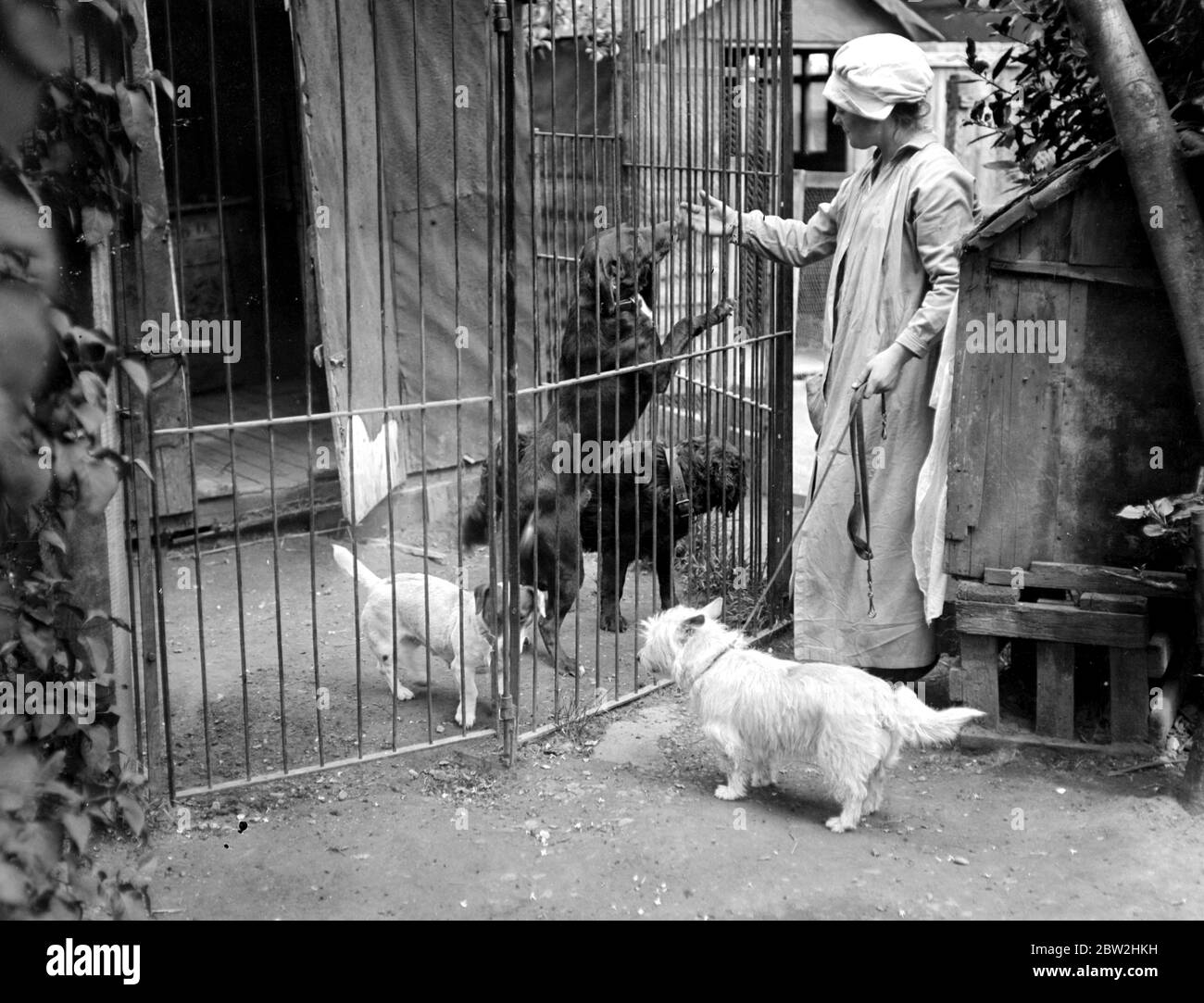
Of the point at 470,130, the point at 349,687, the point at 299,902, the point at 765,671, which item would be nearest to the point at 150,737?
the point at 299,902

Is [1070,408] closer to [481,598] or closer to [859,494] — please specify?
[859,494]

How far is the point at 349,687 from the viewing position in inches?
229

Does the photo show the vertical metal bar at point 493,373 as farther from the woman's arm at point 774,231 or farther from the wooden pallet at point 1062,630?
the wooden pallet at point 1062,630

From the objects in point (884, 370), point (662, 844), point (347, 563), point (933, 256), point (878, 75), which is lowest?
point (662, 844)

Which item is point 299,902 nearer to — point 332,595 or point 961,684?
point 961,684

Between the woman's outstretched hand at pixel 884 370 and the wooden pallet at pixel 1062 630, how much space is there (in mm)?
800

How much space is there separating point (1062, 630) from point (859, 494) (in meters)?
0.89

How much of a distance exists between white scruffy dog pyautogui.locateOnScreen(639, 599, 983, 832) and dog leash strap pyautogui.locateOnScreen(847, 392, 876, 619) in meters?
0.75

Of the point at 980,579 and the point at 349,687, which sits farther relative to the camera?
the point at 349,687

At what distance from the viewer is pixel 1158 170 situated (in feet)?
14.7

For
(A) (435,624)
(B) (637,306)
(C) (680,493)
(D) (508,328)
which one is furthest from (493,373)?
(C) (680,493)

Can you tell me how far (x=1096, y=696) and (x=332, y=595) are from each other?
390cm

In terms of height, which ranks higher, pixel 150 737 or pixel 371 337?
pixel 371 337

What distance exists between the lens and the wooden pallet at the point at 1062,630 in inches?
189
